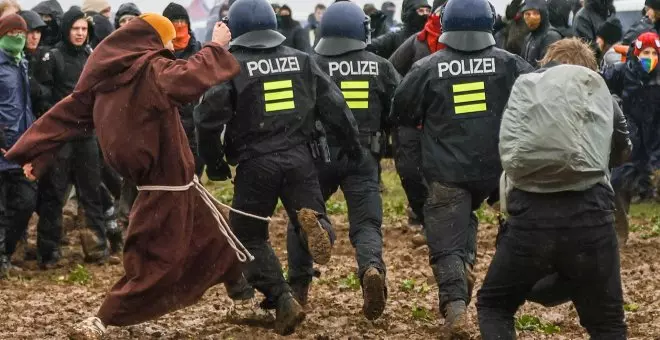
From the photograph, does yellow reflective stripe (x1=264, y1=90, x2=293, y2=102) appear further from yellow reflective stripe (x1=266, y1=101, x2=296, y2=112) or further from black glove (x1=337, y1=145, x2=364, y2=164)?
black glove (x1=337, y1=145, x2=364, y2=164)

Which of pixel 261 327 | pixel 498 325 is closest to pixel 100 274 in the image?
pixel 261 327

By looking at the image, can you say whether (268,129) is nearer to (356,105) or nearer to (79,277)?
(356,105)

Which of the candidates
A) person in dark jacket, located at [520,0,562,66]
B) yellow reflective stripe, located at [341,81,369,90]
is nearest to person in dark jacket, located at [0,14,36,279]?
yellow reflective stripe, located at [341,81,369,90]

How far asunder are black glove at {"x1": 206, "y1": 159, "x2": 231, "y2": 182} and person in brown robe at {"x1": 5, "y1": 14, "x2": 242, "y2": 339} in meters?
0.60

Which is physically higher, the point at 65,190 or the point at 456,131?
the point at 456,131

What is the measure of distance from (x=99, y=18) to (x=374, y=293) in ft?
21.7

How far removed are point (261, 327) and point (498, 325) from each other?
236cm

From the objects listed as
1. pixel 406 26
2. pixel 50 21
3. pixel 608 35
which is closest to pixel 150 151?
pixel 50 21

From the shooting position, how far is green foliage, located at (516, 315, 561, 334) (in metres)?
9.21

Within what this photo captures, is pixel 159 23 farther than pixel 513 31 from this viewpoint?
No

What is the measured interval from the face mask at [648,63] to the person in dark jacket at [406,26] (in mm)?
2197

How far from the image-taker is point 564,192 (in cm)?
695

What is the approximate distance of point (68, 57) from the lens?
12.5 metres

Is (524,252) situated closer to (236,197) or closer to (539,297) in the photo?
(539,297)
